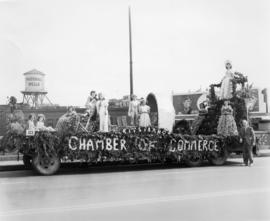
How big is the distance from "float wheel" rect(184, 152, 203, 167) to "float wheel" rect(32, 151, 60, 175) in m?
4.45

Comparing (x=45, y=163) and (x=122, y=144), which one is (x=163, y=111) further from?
(x=45, y=163)

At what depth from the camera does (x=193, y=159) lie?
531 inches

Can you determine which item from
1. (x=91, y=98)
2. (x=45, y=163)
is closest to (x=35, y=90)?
(x=91, y=98)

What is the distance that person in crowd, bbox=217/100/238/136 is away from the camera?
14456 mm

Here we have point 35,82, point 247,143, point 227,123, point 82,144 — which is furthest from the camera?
point 35,82

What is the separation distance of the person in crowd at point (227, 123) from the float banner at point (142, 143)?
3.06 feet

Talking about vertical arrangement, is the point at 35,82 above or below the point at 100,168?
above

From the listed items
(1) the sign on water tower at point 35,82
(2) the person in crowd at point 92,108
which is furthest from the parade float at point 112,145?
(1) the sign on water tower at point 35,82

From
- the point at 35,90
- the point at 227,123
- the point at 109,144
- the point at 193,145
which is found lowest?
the point at 193,145

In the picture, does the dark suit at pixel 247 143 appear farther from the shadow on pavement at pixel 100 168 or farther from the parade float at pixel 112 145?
the shadow on pavement at pixel 100 168

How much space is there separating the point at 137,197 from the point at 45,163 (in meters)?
4.71

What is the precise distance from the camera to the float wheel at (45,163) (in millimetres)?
11219

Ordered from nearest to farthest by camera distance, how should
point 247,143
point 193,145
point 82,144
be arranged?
point 82,144 < point 193,145 < point 247,143

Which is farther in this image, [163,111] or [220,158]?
[163,111]
